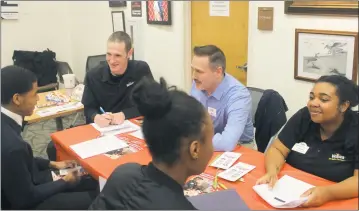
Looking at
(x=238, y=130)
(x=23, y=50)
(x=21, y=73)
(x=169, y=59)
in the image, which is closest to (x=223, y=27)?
(x=169, y=59)

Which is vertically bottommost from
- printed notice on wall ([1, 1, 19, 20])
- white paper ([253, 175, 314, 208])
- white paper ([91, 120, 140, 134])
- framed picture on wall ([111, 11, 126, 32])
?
white paper ([253, 175, 314, 208])

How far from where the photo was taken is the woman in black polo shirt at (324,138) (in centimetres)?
165

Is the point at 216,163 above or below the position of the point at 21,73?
below

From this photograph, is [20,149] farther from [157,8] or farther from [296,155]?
[157,8]

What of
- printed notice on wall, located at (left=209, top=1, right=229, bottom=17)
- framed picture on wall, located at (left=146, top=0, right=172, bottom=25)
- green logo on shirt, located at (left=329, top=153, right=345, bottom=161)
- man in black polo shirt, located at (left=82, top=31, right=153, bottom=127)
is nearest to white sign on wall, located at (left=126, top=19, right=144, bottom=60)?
framed picture on wall, located at (left=146, top=0, right=172, bottom=25)

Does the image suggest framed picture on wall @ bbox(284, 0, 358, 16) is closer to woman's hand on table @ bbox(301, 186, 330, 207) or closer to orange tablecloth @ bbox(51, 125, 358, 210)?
orange tablecloth @ bbox(51, 125, 358, 210)

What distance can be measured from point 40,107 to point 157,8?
1.77 meters

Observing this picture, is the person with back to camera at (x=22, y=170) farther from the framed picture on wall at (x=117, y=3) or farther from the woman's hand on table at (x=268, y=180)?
the framed picture on wall at (x=117, y=3)

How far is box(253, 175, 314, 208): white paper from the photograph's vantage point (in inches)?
54.7

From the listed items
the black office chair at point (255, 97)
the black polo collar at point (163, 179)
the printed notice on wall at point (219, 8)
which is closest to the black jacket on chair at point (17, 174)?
the black polo collar at point (163, 179)

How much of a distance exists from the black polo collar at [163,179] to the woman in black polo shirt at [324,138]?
2.21ft

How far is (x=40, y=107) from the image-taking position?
3066 millimetres

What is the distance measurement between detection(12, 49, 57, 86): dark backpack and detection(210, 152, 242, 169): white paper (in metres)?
3.50

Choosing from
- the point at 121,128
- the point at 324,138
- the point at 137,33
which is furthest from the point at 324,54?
the point at 137,33
